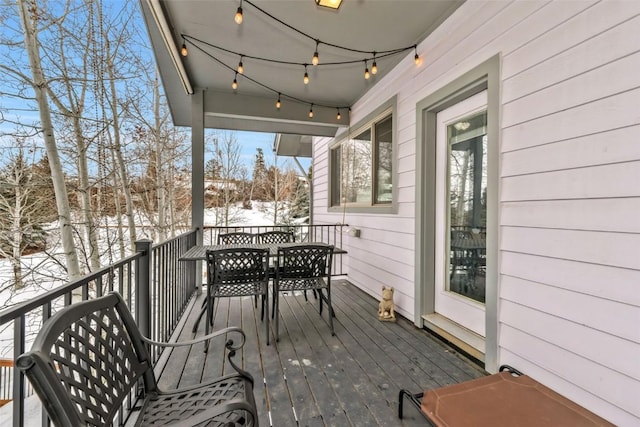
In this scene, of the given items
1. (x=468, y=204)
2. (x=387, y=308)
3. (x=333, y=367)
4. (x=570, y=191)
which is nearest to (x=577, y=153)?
(x=570, y=191)

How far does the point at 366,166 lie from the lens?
421cm

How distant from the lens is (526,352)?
1.81 meters

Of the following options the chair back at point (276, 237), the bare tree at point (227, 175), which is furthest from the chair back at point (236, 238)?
the bare tree at point (227, 175)

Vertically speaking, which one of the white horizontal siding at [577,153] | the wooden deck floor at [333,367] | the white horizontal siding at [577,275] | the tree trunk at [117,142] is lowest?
the wooden deck floor at [333,367]

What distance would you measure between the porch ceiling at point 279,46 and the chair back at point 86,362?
94.3 inches

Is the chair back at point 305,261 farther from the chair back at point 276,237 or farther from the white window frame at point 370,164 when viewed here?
the chair back at point 276,237

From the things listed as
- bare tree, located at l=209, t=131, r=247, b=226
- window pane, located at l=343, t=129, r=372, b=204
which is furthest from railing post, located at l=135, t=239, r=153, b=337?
bare tree, located at l=209, t=131, r=247, b=226

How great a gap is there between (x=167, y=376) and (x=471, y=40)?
3404 millimetres

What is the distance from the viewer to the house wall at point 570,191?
4.41 feet

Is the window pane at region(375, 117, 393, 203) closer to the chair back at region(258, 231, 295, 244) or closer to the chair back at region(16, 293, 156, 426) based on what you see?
the chair back at region(258, 231, 295, 244)

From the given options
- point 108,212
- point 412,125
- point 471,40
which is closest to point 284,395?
point 412,125

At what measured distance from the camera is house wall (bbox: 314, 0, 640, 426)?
1345 mm

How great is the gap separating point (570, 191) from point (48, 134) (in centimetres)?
628

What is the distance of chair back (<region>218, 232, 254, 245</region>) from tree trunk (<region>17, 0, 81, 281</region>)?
2.74 meters
